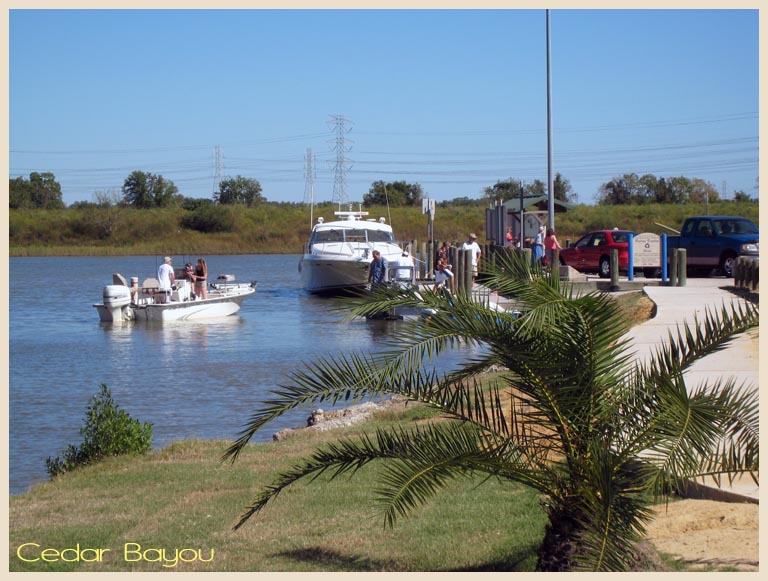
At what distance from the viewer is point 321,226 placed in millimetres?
42000

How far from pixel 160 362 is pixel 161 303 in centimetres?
830

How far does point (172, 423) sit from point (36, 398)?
459 cm

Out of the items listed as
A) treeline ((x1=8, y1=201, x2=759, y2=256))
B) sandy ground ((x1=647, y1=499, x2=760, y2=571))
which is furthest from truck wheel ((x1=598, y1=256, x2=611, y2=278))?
treeline ((x1=8, y1=201, x2=759, y2=256))

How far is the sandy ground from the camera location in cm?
656

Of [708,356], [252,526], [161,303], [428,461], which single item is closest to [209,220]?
[161,303]

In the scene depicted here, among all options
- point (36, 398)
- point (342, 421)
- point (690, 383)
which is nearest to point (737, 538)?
point (690, 383)

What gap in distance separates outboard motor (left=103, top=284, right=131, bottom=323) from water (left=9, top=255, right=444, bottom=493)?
2.01 feet

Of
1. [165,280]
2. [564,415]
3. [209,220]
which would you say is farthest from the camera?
[209,220]

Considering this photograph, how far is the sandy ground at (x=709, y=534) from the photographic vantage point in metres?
6.56

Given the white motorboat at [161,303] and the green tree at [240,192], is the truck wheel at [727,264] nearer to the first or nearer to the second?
the white motorboat at [161,303]

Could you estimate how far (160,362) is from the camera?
24.3 meters

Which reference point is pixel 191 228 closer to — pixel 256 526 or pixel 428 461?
pixel 256 526

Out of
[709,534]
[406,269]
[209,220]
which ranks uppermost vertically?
[209,220]

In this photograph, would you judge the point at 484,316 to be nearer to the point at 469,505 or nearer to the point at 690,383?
the point at 469,505
